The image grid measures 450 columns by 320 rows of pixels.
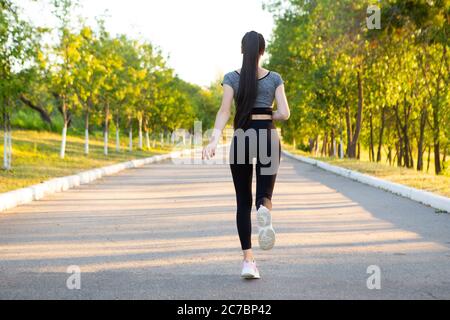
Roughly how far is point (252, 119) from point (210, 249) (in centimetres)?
236

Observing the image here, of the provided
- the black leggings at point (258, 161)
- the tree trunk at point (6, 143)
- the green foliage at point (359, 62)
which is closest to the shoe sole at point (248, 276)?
the black leggings at point (258, 161)

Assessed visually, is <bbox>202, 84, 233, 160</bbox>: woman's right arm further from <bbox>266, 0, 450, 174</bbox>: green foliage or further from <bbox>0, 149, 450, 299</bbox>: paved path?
<bbox>266, 0, 450, 174</bbox>: green foliage

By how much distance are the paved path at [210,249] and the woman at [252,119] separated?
0.69 metres

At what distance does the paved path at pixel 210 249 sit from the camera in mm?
5707

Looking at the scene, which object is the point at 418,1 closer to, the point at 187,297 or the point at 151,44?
the point at 187,297

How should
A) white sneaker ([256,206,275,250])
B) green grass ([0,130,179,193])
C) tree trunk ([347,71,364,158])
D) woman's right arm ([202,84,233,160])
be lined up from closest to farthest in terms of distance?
white sneaker ([256,206,275,250]), woman's right arm ([202,84,233,160]), green grass ([0,130,179,193]), tree trunk ([347,71,364,158])

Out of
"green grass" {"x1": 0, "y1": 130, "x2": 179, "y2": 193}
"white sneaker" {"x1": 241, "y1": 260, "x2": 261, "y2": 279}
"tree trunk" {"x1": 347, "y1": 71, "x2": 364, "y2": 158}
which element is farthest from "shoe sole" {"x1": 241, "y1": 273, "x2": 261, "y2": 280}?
"tree trunk" {"x1": 347, "y1": 71, "x2": 364, "y2": 158}

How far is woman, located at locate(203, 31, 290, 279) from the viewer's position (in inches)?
229

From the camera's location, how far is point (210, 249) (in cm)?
780

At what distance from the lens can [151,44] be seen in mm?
47656

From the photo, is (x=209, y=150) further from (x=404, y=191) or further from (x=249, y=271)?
(x=404, y=191)

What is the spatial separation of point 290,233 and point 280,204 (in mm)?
4076

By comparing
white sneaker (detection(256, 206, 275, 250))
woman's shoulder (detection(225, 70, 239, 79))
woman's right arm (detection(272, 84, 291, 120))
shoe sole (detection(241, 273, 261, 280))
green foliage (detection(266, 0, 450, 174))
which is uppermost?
green foliage (detection(266, 0, 450, 174))

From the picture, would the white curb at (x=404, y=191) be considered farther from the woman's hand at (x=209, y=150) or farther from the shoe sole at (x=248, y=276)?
the woman's hand at (x=209, y=150)
